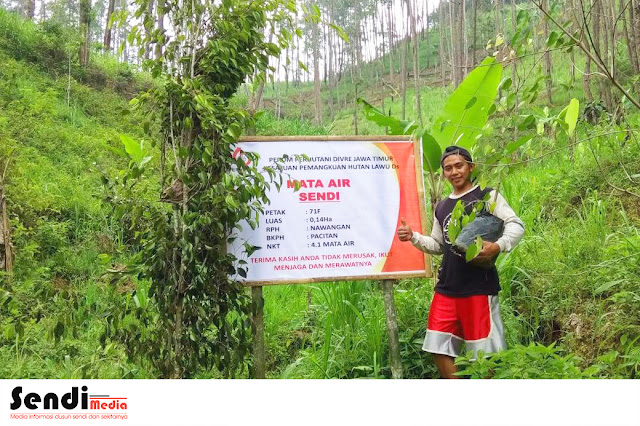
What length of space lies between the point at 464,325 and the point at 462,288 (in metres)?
0.20

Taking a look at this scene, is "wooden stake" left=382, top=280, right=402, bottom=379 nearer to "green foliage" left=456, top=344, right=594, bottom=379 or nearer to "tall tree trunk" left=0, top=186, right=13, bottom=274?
"green foliage" left=456, top=344, right=594, bottom=379

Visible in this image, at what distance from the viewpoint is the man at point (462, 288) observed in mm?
2617

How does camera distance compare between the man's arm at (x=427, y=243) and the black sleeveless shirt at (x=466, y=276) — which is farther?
the man's arm at (x=427, y=243)

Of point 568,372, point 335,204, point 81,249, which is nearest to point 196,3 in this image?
point 335,204

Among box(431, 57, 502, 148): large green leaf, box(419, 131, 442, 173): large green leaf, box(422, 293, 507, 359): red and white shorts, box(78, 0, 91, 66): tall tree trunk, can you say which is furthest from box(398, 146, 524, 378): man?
box(78, 0, 91, 66): tall tree trunk

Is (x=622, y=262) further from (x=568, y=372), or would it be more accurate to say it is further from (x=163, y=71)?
(x=163, y=71)

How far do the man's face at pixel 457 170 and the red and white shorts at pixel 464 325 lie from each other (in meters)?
0.61

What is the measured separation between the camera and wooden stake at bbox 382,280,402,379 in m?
2.87

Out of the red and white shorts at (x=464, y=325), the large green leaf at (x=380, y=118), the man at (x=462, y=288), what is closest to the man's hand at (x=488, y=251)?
the man at (x=462, y=288)

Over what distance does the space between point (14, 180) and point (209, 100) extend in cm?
393

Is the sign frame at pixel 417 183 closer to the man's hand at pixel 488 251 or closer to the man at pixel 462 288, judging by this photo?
the man at pixel 462 288

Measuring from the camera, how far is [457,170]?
2703mm

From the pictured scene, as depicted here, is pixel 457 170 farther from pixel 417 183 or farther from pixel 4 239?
pixel 4 239

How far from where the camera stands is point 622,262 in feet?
10.4
